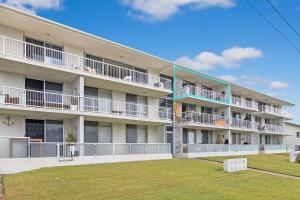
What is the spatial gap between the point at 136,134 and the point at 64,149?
26.0ft

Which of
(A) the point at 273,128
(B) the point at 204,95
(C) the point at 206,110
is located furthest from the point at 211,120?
(A) the point at 273,128

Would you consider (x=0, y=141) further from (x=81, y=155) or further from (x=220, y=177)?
(x=220, y=177)

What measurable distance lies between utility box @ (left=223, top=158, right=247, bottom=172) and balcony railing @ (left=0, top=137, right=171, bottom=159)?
7.93 metres

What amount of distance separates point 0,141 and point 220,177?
1253 centimetres

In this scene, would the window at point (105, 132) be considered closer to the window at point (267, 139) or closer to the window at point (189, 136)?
the window at point (189, 136)

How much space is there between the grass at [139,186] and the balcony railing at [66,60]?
25.1 ft

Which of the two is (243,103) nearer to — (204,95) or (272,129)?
(272,129)

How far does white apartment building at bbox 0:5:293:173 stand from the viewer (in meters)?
17.2

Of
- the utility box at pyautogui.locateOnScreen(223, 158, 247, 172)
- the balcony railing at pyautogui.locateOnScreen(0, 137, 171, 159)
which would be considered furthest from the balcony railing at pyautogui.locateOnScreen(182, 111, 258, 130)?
the utility box at pyautogui.locateOnScreen(223, 158, 247, 172)

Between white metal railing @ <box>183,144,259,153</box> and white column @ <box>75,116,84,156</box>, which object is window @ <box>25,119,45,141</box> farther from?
white metal railing @ <box>183,144,259,153</box>

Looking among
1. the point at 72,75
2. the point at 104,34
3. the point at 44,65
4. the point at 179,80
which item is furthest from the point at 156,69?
the point at 44,65

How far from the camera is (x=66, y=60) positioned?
67.7 ft

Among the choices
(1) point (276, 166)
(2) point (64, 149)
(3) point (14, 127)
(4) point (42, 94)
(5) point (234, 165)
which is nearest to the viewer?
(5) point (234, 165)

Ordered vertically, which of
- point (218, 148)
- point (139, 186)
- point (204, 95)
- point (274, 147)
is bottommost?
point (274, 147)
